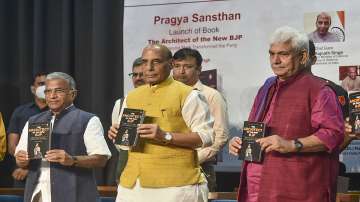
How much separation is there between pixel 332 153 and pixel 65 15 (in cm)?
384

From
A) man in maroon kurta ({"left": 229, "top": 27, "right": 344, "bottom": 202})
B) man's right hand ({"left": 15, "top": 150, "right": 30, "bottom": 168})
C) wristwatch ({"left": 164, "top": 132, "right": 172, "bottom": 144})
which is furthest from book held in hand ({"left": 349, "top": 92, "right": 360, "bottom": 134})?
man's right hand ({"left": 15, "top": 150, "right": 30, "bottom": 168})

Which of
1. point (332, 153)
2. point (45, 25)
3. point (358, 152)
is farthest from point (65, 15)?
point (332, 153)

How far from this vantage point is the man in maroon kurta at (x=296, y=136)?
3.14m

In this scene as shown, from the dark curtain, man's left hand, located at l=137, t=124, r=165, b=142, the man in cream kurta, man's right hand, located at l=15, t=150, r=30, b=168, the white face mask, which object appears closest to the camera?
man's left hand, located at l=137, t=124, r=165, b=142

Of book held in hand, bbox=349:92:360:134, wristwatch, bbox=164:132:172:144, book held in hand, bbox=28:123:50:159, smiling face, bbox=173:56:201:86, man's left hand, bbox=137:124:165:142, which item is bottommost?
book held in hand, bbox=28:123:50:159

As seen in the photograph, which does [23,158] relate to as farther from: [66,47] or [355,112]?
[66,47]

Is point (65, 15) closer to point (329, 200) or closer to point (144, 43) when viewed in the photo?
point (144, 43)

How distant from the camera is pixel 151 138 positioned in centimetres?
353

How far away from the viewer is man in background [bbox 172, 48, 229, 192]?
14.9 feet

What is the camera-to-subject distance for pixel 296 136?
10.5 ft

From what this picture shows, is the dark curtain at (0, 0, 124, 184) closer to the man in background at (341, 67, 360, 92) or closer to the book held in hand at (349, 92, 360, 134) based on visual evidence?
the man in background at (341, 67, 360, 92)

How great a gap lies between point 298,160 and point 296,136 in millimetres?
106

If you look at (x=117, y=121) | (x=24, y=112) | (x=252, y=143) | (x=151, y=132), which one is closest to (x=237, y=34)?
(x=117, y=121)

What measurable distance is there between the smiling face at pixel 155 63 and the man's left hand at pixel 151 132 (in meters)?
0.30
